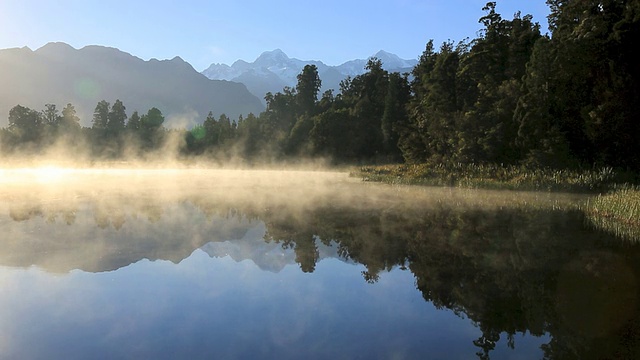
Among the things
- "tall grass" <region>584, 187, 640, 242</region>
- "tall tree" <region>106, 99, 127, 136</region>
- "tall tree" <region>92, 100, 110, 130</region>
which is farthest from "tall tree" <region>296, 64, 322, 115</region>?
"tall grass" <region>584, 187, 640, 242</region>

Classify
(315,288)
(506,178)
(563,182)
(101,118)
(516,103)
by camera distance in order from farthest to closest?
(101,118), (516,103), (506,178), (563,182), (315,288)

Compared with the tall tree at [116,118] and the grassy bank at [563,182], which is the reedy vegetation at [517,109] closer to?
the grassy bank at [563,182]

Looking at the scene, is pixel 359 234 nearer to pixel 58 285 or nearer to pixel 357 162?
pixel 58 285

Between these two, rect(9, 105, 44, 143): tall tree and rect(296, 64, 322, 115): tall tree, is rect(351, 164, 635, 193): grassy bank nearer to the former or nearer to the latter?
rect(296, 64, 322, 115): tall tree

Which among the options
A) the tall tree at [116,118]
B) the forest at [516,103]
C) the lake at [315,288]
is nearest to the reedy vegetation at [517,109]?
the forest at [516,103]

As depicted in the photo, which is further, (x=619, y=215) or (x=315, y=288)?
(x=619, y=215)

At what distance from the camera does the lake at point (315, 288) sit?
26.5 ft

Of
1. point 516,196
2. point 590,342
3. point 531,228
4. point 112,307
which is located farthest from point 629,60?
point 112,307

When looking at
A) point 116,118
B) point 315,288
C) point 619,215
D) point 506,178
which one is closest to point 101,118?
point 116,118

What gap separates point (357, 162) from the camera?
92250 millimetres

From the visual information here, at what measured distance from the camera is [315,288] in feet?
39.4

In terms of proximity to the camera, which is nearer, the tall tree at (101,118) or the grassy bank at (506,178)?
the grassy bank at (506,178)

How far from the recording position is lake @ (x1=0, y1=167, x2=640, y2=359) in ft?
26.5

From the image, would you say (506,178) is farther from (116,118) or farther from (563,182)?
(116,118)
